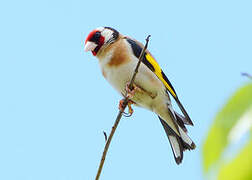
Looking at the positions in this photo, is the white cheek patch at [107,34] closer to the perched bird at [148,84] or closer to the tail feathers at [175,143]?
the perched bird at [148,84]

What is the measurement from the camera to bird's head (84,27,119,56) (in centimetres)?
457

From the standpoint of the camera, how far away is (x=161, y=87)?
4246 millimetres

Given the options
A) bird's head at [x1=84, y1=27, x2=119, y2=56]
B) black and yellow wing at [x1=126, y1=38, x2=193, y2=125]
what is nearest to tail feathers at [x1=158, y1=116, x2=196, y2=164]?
black and yellow wing at [x1=126, y1=38, x2=193, y2=125]

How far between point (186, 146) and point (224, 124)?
375cm

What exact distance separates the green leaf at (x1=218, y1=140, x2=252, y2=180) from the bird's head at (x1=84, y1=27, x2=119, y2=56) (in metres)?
4.08

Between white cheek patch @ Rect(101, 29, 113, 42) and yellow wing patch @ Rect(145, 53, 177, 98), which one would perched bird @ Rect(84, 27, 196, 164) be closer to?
yellow wing patch @ Rect(145, 53, 177, 98)

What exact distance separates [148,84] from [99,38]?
943 millimetres

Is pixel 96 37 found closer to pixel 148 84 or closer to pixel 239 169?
pixel 148 84

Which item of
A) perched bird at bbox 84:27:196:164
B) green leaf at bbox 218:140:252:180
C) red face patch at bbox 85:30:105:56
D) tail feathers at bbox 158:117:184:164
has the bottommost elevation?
tail feathers at bbox 158:117:184:164

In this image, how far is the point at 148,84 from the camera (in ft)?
13.7

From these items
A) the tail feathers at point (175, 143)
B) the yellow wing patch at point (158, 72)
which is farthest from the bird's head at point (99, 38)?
the tail feathers at point (175, 143)

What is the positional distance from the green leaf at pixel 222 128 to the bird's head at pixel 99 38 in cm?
403

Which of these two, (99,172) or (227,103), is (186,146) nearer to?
(99,172)

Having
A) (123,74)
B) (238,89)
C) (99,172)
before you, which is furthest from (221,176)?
(123,74)
